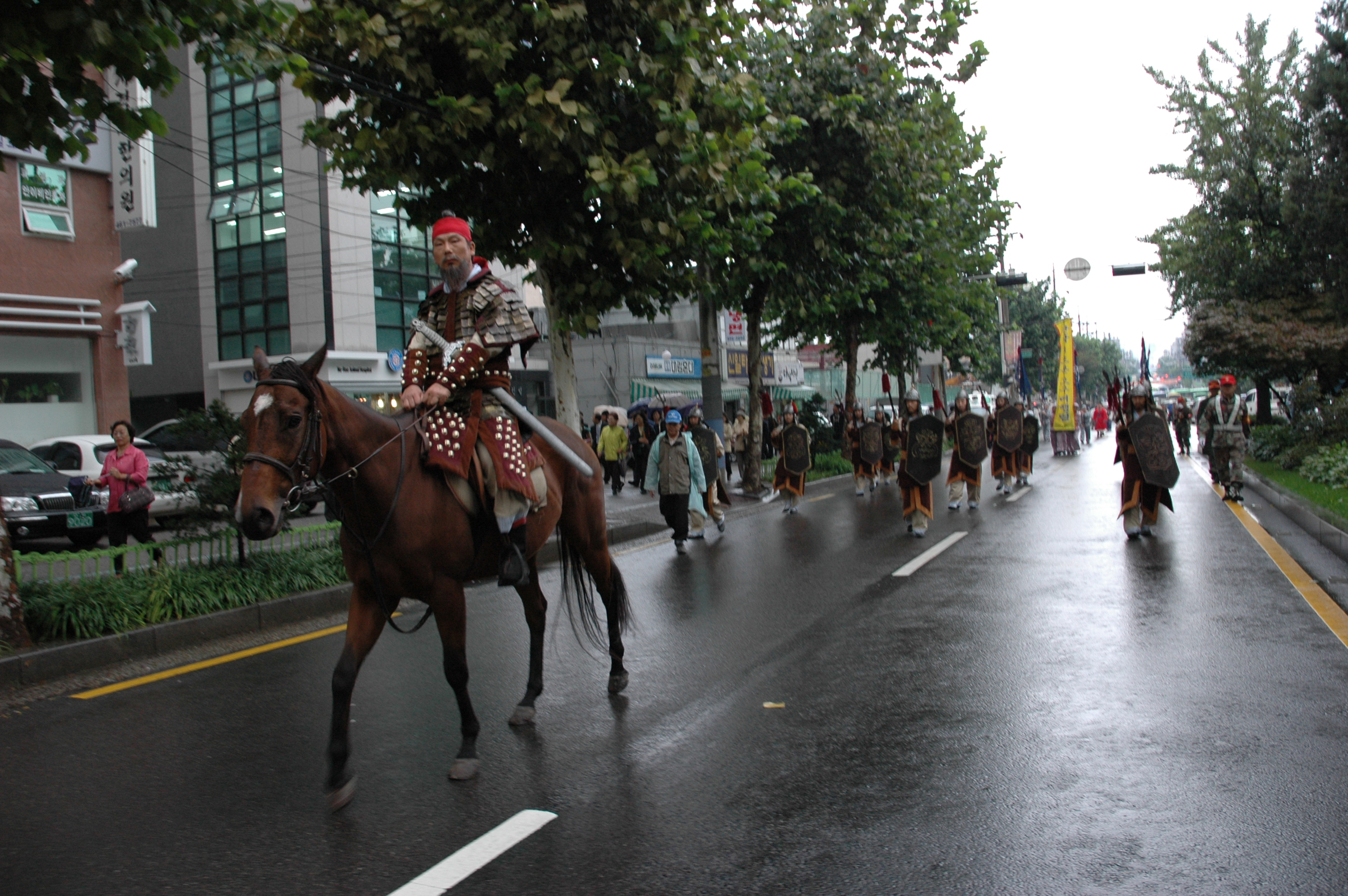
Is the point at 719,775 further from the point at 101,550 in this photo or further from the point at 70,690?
the point at 101,550

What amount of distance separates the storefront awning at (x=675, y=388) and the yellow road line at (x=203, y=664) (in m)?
27.8

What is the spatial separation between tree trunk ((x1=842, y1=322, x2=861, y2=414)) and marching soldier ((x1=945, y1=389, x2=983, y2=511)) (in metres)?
9.46

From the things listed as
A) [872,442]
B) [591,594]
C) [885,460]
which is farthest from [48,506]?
[885,460]

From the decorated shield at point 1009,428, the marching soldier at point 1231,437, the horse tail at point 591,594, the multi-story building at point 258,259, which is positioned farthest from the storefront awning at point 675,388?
the horse tail at point 591,594

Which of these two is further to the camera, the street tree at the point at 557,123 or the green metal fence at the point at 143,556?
the street tree at the point at 557,123

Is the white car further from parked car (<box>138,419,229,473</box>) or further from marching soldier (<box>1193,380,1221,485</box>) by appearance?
marching soldier (<box>1193,380,1221,485</box>)

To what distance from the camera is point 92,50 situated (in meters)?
6.22

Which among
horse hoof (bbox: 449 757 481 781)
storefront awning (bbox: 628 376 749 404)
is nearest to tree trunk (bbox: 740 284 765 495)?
storefront awning (bbox: 628 376 749 404)

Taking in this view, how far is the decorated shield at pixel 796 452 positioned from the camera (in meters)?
17.4

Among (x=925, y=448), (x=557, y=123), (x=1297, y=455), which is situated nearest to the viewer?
(x=557, y=123)

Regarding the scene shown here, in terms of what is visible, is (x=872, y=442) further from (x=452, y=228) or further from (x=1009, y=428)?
(x=452, y=228)

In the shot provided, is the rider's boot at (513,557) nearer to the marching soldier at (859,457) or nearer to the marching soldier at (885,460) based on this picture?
the marching soldier at (859,457)

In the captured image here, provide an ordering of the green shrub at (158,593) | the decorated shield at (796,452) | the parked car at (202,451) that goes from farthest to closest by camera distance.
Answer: the decorated shield at (796,452) < the parked car at (202,451) < the green shrub at (158,593)

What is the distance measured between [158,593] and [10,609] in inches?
41.7
